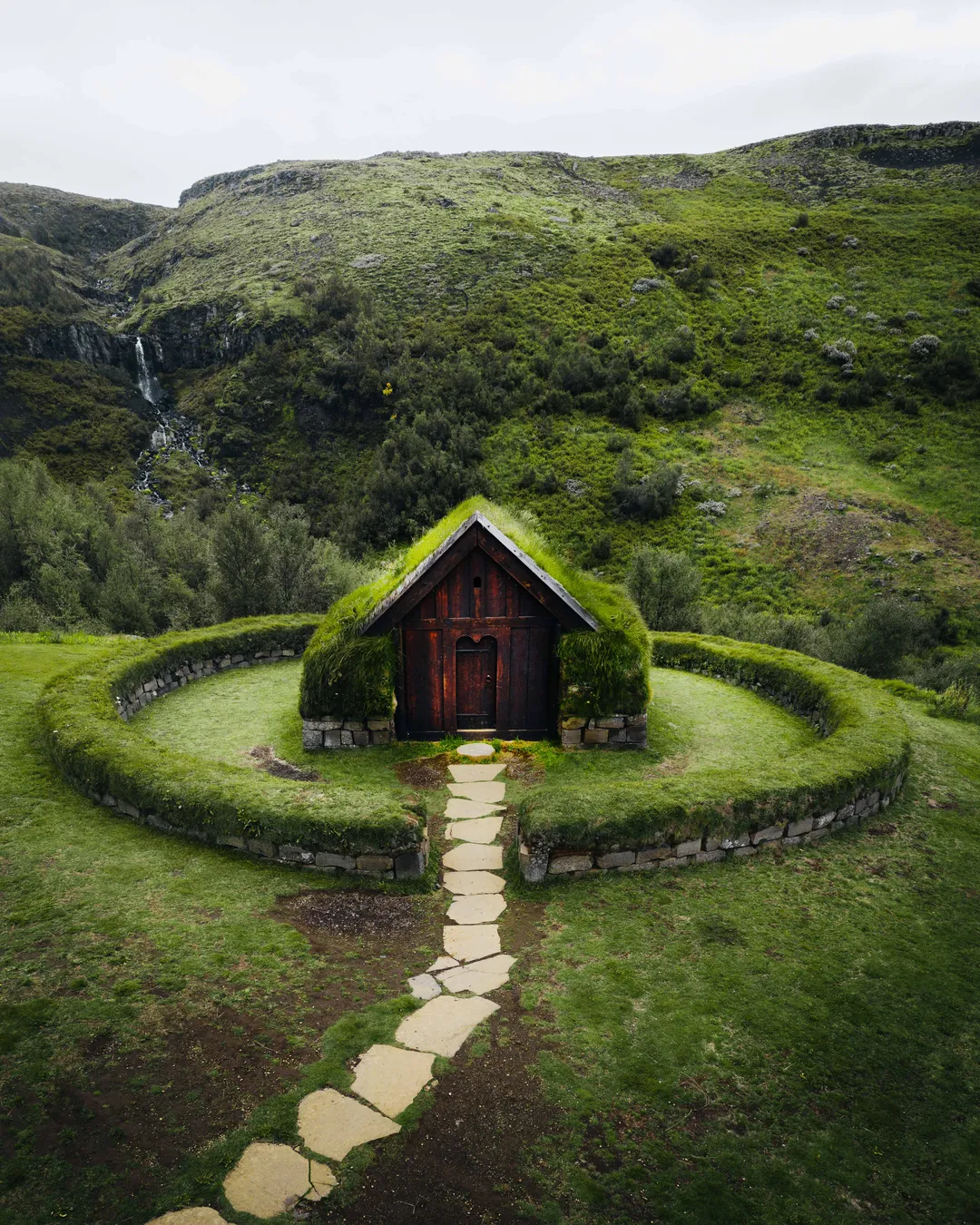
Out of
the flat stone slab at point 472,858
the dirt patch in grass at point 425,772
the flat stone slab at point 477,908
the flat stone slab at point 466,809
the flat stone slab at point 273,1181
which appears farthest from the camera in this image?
the dirt patch in grass at point 425,772

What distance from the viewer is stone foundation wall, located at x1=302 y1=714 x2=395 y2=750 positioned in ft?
44.3

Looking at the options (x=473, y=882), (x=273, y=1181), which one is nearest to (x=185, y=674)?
(x=473, y=882)

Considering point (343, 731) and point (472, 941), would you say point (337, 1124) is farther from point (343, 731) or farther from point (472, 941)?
point (343, 731)

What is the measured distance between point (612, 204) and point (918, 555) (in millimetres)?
66677

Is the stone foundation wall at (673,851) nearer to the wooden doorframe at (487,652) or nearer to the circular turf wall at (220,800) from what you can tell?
the circular turf wall at (220,800)

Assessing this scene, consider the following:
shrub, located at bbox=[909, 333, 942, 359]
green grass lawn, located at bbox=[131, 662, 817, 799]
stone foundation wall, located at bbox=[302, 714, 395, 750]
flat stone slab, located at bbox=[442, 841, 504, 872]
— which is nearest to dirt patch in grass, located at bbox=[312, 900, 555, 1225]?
flat stone slab, located at bbox=[442, 841, 504, 872]

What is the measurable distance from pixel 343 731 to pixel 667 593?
23490 mm

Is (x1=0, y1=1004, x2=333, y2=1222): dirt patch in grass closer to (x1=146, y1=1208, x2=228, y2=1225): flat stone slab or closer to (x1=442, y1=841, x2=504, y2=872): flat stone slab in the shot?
(x1=146, y1=1208, x2=228, y2=1225): flat stone slab

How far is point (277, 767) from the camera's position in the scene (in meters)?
12.8

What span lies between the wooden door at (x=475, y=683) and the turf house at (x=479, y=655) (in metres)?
0.02

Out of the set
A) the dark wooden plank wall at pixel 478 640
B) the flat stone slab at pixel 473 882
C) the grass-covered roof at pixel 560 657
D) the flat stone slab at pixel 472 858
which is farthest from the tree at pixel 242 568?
the flat stone slab at pixel 473 882

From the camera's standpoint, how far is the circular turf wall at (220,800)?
8.93 metres

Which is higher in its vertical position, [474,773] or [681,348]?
[681,348]

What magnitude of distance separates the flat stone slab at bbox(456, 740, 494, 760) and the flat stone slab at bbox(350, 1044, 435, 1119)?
744cm
